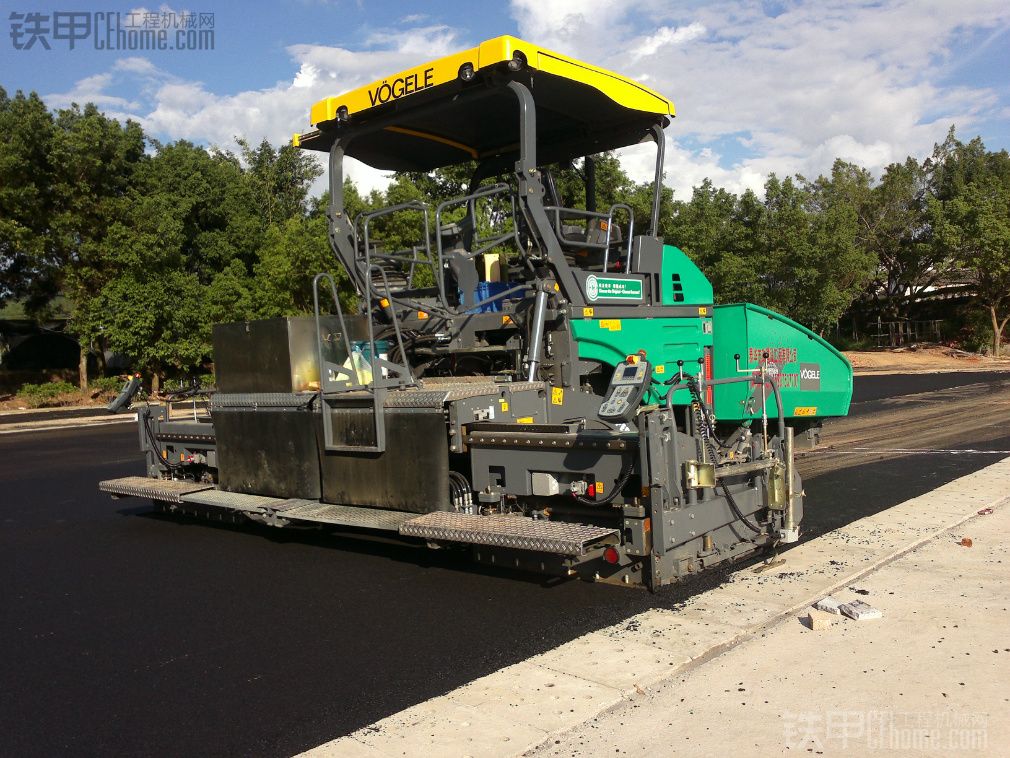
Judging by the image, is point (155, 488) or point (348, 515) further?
point (155, 488)

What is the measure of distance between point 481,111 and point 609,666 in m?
4.30

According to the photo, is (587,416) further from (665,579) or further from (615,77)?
(615,77)

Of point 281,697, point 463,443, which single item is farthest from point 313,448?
point 281,697

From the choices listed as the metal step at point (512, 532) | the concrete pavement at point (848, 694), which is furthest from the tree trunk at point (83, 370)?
the concrete pavement at point (848, 694)

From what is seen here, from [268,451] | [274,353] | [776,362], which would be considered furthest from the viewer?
[776,362]

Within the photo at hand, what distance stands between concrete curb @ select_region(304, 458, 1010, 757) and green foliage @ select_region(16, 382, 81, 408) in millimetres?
27372

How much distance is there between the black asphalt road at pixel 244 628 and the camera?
144 inches

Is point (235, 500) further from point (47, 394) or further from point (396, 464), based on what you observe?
point (47, 394)

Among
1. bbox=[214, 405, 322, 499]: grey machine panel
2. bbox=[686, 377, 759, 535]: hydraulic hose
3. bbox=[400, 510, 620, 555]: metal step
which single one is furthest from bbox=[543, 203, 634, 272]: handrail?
bbox=[214, 405, 322, 499]: grey machine panel

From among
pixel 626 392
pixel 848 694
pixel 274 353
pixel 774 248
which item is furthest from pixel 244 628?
pixel 774 248

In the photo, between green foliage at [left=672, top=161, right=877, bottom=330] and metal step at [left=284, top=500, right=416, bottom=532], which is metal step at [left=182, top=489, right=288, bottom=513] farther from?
green foliage at [left=672, top=161, right=877, bottom=330]

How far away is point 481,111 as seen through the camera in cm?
652

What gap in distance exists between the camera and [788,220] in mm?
30750

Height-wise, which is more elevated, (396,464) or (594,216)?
(594,216)
